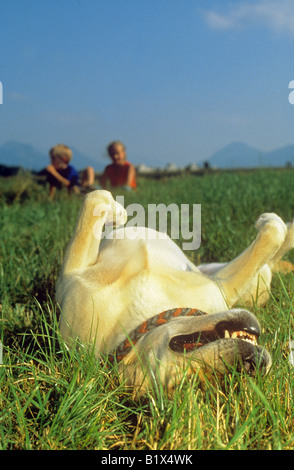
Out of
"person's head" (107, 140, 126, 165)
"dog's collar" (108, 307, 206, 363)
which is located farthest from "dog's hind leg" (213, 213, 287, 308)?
"person's head" (107, 140, 126, 165)

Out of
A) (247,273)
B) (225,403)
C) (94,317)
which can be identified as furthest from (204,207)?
(225,403)

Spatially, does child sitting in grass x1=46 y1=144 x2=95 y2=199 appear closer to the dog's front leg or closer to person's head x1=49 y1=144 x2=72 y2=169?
person's head x1=49 y1=144 x2=72 y2=169

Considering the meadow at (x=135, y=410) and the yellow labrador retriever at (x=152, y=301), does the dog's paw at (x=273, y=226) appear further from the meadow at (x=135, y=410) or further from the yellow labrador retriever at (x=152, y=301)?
the meadow at (x=135, y=410)

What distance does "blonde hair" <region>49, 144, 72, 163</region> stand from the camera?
972 cm

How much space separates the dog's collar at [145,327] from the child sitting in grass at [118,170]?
7088 millimetres

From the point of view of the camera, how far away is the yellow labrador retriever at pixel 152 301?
170cm

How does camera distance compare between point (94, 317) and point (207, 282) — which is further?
point (207, 282)

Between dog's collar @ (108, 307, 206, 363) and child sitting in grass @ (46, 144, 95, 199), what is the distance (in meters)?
6.99

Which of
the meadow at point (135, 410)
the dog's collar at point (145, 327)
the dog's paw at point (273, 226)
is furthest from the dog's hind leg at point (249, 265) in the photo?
the dog's collar at point (145, 327)

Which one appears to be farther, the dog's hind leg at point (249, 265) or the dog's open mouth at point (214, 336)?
the dog's hind leg at point (249, 265)

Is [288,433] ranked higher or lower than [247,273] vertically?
lower

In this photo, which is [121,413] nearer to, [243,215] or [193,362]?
[193,362]
